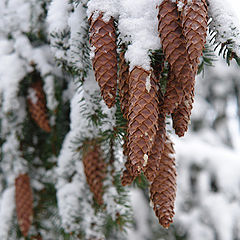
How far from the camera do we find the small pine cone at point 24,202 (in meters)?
1.37

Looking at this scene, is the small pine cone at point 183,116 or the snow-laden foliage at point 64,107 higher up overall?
the snow-laden foliage at point 64,107

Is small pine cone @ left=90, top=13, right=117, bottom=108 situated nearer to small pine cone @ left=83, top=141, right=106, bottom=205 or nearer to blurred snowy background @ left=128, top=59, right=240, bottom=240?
small pine cone @ left=83, top=141, right=106, bottom=205

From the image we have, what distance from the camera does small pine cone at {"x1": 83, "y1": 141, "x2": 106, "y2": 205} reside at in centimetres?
118

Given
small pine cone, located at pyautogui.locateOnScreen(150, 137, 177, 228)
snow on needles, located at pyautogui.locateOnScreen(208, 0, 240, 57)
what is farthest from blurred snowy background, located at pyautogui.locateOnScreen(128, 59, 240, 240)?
snow on needles, located at pyautogui.locateOnScreen(208, 0, 240, 57)

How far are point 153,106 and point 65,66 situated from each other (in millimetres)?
583

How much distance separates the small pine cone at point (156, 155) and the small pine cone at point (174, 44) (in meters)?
0.15

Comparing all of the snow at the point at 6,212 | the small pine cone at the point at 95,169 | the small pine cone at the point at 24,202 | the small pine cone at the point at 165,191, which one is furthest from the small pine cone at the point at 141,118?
the snow at the point at 6,212

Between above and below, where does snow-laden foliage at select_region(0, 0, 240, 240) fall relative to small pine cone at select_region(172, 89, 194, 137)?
above

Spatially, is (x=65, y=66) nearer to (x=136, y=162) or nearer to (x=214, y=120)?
(x=136, y=162)

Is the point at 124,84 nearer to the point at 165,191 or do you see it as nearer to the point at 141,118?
the point at 141,118

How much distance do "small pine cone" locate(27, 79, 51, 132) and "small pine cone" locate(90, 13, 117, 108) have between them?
0.64m

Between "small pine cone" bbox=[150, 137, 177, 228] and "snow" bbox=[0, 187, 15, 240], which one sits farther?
"snow" bbox=[0, 187, 15, 240]

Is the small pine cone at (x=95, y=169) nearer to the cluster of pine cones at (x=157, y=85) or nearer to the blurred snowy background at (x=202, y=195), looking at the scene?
the cluster of pine cones at (x=157, y=85)

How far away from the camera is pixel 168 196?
2.79ft
